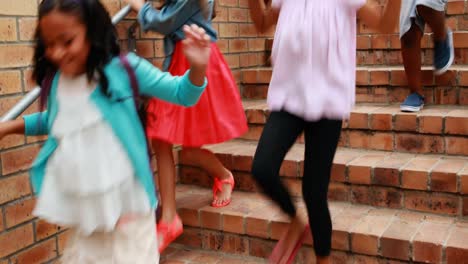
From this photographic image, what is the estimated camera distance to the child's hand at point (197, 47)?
1396mm

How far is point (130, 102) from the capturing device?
1519 millimetres

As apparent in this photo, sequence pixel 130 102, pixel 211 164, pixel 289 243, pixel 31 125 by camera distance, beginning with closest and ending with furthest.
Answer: pixel 130 102 → pixel 31 125 → pixel 289 243 → pixel 211 164

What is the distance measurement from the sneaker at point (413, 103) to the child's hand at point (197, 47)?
207 centimetres

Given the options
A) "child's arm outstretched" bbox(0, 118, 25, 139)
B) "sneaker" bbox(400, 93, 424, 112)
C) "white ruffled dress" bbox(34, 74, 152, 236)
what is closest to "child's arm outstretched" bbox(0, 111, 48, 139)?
"child's arm outstretched" bbox(0, 118, 25, 139)

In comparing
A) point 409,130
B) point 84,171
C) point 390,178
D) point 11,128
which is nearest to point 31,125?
point 11,128

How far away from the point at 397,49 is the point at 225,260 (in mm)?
2030

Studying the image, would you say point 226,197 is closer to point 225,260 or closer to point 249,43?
point 225,260

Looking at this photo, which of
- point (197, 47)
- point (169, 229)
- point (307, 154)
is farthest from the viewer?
point (169, 229)

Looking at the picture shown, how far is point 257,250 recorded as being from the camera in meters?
2.84

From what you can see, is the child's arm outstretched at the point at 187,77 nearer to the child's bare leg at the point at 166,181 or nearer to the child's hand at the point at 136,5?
the child's hand at the point at 136,5

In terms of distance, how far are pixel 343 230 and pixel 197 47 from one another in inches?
58.7

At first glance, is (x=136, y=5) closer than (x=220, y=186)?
Yes

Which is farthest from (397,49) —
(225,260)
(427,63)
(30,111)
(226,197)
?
(30,111)

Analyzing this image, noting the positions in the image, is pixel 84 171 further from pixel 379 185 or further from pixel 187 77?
pixel 379 185
